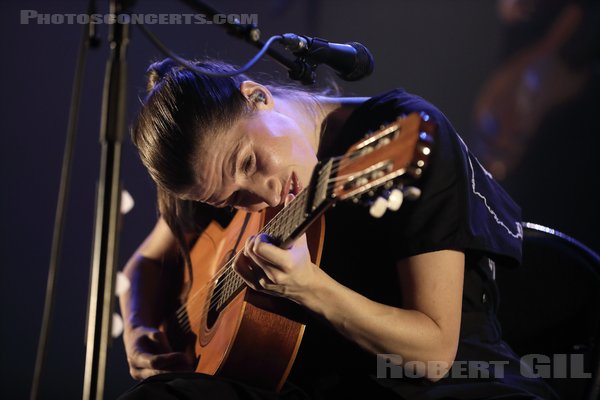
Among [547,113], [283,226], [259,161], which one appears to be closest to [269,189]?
[259,161]

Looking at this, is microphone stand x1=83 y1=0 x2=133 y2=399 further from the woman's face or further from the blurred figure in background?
the blurred figure in background

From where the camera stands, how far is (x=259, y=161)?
145 cm

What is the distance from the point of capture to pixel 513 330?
1.55 meters

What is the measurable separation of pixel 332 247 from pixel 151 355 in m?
0.63

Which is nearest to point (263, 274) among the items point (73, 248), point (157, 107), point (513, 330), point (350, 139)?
point (350, 139)

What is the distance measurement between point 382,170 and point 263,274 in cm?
41

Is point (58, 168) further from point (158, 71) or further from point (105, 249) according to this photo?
point (105, 249)

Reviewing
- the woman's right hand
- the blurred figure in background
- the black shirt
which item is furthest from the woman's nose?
the blurred figure in background

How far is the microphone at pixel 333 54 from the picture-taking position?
1.20 metres

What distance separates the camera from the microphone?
47.3 inches

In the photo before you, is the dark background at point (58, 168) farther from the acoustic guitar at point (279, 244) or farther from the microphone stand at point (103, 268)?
the microphone stand at point (103, 268)

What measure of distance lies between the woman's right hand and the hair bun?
0.69m

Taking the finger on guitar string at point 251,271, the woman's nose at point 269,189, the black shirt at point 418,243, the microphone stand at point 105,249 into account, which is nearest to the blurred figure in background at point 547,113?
the black shirt at point 418,243

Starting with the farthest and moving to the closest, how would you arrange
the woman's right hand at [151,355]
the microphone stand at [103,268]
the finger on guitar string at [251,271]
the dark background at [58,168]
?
the dark background at [58,168] < the woman's right hand at [151,355] < the finger on guitar string at [251,271] < the microphone stand at [103,268]
